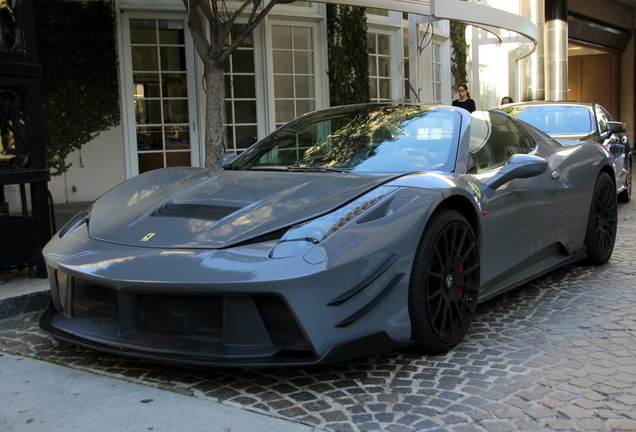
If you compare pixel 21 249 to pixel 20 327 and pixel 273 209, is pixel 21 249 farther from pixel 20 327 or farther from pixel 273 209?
pixel 273 209

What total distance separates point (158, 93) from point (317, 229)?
775 centimetres

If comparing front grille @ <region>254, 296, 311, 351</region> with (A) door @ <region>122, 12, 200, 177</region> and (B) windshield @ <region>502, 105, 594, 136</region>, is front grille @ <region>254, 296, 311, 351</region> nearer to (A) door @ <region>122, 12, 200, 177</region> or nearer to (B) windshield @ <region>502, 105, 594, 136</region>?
(B) windshield @ <region>502, 105, 594, 136</region>

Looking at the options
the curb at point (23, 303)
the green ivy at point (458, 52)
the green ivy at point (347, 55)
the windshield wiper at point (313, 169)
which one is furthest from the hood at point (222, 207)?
the green ivy at point (458, 52)

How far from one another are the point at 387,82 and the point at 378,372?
10.5m

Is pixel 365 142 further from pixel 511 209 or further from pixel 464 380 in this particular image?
pixel 464 380

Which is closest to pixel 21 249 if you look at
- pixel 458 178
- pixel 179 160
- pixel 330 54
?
pixel 458 178

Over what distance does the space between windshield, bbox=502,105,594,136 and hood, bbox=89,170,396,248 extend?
598cm

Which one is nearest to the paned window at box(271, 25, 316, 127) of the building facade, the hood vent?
the building facade

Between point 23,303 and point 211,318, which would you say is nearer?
point 211,318

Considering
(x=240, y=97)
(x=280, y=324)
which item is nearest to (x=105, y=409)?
(x=280, y=324)

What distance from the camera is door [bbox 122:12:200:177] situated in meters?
9.73

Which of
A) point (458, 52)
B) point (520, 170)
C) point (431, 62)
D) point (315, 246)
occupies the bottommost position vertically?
point (315, 246)

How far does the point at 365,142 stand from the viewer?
12.8 ft

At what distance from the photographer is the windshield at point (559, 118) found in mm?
8578
